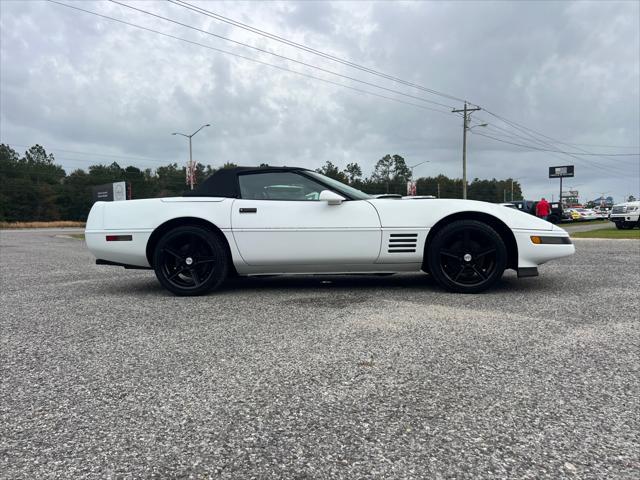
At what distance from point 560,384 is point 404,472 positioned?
3.70ft

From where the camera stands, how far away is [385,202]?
4.64 metres

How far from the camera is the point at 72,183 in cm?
7844

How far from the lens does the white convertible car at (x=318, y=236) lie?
4.52 meters

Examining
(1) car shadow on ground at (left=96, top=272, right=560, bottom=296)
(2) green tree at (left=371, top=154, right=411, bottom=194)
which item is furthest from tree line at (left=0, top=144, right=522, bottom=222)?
(1) car shadow on ground at (left=96, top=272, right=560, bottom=296)

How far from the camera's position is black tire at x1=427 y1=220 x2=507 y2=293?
14.7 ft

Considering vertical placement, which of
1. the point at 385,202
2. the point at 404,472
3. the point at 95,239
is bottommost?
the point at 404,472

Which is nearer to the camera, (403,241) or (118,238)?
(403,241)

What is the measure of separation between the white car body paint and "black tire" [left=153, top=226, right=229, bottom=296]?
143 millimetres

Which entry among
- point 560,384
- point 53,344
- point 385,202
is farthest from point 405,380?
point 385,202

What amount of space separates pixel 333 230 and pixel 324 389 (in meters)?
2.51

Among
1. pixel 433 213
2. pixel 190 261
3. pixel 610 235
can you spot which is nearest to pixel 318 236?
pixel 433 213

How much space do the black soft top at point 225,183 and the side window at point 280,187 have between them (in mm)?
56

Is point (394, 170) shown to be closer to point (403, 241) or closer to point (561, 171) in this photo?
point (561, 171)

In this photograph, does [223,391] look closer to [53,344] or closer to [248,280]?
[53,344]
